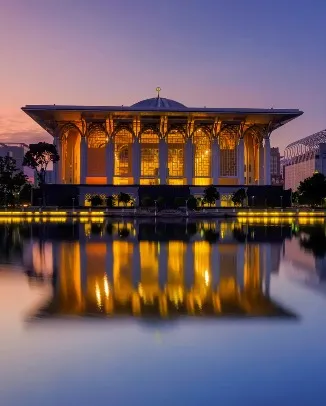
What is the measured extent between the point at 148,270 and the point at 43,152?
71.5m

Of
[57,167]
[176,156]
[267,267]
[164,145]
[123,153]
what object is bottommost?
[267,267]

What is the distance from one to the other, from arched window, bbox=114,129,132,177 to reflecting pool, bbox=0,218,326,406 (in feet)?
265

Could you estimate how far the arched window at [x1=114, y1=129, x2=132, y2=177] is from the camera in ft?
323

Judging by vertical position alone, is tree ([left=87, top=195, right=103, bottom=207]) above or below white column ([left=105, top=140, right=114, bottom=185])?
below

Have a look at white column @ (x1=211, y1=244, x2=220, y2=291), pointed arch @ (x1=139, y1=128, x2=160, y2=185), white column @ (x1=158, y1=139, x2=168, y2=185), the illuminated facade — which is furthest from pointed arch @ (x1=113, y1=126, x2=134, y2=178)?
white column @ (x1=211, y1=244, x2=220, y2=291)

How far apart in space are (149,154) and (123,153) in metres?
4.94

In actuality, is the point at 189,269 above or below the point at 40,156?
below

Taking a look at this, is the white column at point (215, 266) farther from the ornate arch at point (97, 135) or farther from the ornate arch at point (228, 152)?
the ornate arch at point (228, 152)

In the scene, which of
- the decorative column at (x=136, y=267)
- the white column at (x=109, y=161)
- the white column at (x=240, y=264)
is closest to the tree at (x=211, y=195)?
the white column at (x=109, y=161)

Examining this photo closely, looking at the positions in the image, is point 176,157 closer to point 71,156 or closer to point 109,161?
point 109,161

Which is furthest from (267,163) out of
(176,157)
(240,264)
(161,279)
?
(161,279)

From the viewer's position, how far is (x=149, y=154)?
9906 centimetres

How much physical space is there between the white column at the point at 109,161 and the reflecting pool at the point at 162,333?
7703 centimetres

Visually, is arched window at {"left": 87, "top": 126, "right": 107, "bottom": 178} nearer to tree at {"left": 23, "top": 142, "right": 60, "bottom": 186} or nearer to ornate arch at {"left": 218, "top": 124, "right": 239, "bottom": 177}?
tree at {"left": 23, "top": 142, "right": 60, "bottom": 186}
